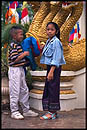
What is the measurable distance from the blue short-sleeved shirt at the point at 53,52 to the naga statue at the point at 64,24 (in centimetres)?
71

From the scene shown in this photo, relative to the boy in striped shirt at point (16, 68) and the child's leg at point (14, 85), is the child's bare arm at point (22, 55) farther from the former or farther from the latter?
the child's leg at point (14, 85)

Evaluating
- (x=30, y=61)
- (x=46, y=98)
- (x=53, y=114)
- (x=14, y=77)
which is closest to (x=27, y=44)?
(x=30, y=61)

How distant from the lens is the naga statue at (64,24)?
14.6ft

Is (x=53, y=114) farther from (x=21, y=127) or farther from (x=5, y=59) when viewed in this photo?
(x=5, y=59)

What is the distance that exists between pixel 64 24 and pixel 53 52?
104cm

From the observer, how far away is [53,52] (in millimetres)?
3672

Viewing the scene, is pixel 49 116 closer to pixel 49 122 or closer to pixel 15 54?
pixel 49 122

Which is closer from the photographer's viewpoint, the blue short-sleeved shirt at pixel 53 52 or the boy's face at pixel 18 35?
the blue short-sleeved shirt at pixel 53 52

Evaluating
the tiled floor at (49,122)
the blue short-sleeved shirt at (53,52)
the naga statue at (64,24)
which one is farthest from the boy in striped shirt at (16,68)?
the naga statue at (64,24)

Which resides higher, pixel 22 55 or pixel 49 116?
pixel 22 55

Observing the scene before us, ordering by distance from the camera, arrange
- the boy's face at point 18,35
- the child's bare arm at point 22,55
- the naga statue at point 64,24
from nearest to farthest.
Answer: the child's bare arm at point 22,55 → the boy's face at point 18,35 → the naga statue at point 64,24

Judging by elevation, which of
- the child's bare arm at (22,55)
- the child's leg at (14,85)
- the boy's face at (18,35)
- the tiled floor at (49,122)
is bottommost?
the tiled floor at (49,122)

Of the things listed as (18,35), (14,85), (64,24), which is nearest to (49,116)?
(14,85)

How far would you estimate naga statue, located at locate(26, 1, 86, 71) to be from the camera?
14.6ft
